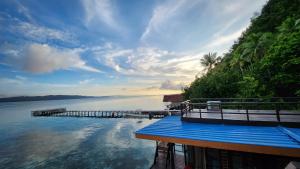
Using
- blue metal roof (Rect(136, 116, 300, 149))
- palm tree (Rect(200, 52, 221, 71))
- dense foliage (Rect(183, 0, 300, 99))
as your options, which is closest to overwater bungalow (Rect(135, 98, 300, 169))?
blue metal roof (Rect(136, 116, 300, 149))

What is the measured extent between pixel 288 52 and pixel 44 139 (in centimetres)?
4126

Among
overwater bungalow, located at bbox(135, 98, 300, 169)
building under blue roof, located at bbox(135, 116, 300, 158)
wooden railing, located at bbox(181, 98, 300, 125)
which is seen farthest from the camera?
wooden railing, located at bbox(181, 98, 300, 125)

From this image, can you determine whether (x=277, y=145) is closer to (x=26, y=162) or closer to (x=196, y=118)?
(x=196, y=118)

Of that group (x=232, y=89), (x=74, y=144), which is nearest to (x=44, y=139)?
(x=74, y=144)

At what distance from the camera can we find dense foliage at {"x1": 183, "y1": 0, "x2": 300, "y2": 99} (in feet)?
45.9

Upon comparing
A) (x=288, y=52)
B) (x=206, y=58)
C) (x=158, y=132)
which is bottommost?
(x=158, y=132)

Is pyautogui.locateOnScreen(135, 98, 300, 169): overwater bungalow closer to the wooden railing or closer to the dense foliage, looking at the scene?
the wooden railing

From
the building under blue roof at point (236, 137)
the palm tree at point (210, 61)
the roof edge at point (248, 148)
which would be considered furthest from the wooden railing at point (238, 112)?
the palm tree at point (210, 61)

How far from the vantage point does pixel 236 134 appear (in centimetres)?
742

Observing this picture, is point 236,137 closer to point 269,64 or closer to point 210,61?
point 269,64

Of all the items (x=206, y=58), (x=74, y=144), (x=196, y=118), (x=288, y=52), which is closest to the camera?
(x=196, y=118)

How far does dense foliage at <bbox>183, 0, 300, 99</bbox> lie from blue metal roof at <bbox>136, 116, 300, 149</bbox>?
7.90 metres

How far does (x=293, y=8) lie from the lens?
97.8 feet

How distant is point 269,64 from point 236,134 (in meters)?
10.7
